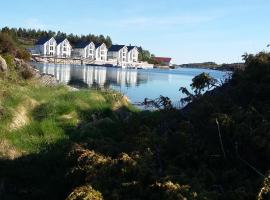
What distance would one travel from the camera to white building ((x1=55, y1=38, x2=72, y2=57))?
162m

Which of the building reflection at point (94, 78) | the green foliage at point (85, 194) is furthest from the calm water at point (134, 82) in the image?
the green foliage at point (85, 194)

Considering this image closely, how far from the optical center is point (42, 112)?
14.0 m

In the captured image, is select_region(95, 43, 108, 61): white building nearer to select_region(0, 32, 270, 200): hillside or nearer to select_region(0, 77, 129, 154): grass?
select_region(0, 77, 129, 154): grass

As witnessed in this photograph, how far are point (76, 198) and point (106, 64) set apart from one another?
150 m

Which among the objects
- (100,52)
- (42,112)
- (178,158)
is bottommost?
(100,52)

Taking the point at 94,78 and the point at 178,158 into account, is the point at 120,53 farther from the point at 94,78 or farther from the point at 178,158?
the point at 178,158

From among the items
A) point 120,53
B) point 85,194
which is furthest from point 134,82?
point 120,53

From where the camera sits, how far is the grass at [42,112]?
39.2ft

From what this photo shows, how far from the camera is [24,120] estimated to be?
42.8ft

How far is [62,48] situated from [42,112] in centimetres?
15261

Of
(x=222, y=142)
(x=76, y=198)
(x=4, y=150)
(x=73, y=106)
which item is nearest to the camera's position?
(x=76, y=198)

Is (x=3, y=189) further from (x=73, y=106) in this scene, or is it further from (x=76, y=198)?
(x=73, y=106)

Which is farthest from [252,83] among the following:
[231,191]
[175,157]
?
[231,191]

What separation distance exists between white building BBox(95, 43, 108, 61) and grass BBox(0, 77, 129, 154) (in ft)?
493
